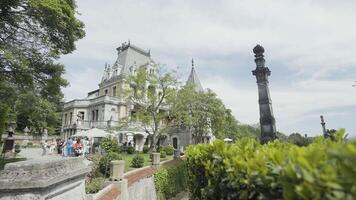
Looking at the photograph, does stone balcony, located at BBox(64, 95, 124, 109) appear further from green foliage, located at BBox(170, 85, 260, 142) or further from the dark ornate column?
the dark ornate column

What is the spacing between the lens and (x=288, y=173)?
5.41 ft

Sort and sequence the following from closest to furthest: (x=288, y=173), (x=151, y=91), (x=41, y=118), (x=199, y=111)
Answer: (x=288, y=173) < (x=151, y=91) < (x=199, y=111) < (x=41, y=118)

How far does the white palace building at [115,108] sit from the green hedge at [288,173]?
118 feet

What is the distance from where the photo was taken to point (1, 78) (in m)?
13.5

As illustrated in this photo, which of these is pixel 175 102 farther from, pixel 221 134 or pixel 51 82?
pixel 51 82

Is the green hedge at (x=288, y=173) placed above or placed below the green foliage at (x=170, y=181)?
above

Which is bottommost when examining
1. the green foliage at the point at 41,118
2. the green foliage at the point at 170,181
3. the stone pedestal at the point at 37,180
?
the green foliage at the point at 170,181

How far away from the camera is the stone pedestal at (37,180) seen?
3.26 meters

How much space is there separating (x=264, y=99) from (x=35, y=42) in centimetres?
1199

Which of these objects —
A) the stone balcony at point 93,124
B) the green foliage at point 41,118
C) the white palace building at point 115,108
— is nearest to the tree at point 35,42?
the green foliage at point 41,118

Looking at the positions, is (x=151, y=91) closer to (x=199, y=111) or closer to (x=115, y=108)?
(x=199, y=111)

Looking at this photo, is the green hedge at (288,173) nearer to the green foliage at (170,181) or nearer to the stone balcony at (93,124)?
the green foliage at (170,181)

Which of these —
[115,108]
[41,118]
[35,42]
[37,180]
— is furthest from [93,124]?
[37,180]

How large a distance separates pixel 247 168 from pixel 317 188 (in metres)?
0.88
